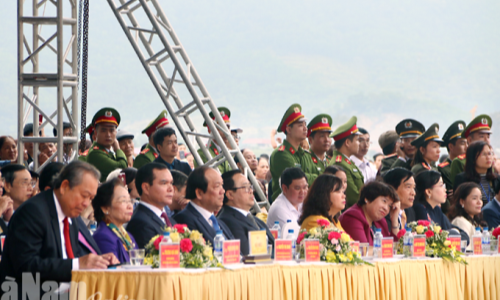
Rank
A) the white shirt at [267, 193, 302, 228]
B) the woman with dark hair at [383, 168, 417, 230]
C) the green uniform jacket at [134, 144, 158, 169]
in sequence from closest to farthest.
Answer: the white shirt at [267, 193, 302, 228], the woman with dark hair at [383, 168, 417, 230], the green uniform jacket at [134, 144, 158, 169]

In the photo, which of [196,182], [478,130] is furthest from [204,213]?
[478,130]

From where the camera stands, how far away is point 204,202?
3486 mm

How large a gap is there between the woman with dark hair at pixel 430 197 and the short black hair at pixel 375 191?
64cm

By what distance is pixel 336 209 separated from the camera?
385cm

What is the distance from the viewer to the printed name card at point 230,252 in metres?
2.93

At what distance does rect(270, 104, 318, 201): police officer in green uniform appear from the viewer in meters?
5.16

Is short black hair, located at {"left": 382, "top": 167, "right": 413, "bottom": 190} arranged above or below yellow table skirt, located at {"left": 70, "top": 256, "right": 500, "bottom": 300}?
above

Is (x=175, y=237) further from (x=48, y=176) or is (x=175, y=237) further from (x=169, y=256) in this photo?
(x=48, y=176)

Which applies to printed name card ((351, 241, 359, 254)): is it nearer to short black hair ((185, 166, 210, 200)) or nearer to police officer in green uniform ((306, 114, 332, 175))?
short black hair ((185, 166, 210, 200))

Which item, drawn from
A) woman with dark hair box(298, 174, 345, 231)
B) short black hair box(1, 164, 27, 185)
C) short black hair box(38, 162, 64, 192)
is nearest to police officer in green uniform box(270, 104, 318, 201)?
woman with dark hair box(298, 174, 345, 231)

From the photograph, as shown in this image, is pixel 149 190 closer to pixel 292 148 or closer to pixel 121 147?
pixel 292 148

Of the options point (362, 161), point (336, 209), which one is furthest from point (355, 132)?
point (336, 209)

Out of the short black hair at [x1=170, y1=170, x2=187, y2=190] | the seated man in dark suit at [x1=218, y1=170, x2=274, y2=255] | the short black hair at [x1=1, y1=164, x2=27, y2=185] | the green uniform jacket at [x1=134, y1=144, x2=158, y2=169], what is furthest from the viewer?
the green uniform jacket at [x1=134, y1=144, x2=158, y2=169]

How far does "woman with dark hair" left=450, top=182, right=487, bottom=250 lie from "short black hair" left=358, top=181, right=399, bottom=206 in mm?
898
